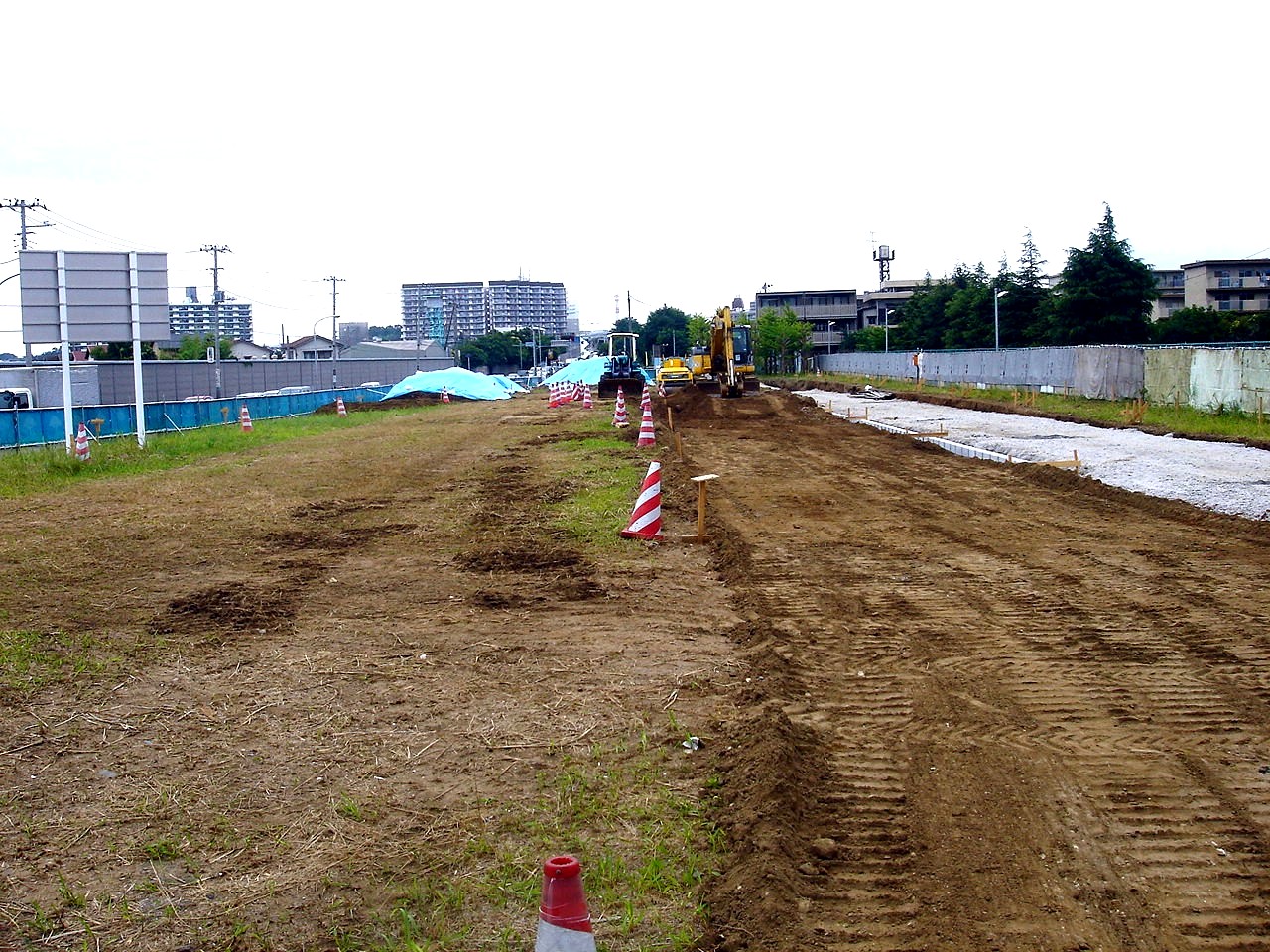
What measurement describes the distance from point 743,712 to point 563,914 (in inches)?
133

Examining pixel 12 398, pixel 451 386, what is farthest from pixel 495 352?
pixel 12 398

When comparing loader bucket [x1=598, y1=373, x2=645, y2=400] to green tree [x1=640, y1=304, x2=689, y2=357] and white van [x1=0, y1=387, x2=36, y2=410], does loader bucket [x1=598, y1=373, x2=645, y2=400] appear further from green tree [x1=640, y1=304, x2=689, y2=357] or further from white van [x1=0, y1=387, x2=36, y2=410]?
green tree [x1=640, y1=304, x2=689, y2=357]

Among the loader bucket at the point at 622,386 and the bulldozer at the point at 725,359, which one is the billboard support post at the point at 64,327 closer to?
the bulldozer at the point at 725,359

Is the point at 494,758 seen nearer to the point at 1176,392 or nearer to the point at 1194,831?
the point at 1194,831

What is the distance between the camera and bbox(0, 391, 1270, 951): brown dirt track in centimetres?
433

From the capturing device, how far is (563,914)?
312cm

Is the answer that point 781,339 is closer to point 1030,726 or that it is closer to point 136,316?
point 136,316

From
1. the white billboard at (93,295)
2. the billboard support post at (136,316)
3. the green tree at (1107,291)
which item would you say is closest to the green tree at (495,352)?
the green tree at (1107,291)

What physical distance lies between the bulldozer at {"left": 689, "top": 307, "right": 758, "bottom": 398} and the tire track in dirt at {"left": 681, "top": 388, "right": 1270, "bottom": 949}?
35811 millimetres

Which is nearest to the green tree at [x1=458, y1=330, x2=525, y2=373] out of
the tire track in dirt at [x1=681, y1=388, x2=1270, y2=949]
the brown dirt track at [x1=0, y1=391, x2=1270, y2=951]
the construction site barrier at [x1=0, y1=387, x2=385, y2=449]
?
the construction site barrier at [x1=0, y1=387, x2=385, y2=449]

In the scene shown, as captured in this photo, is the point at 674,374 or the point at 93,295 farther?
the point at 674,374

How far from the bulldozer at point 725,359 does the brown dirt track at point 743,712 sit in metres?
35.0

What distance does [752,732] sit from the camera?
19.6 feet

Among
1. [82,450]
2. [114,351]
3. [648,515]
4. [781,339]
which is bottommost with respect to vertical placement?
[648,515]
